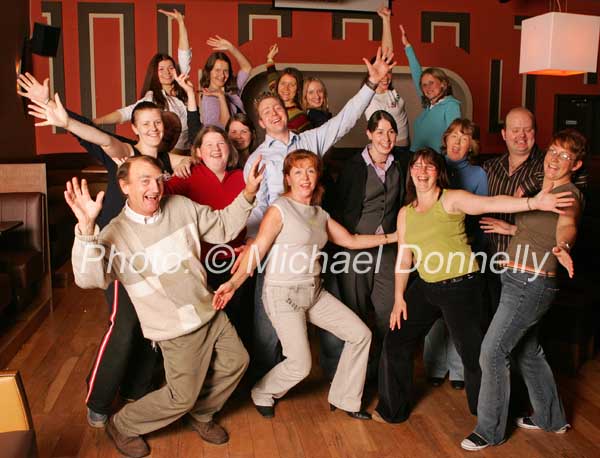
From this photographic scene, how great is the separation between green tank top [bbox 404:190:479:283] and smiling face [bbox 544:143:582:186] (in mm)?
401

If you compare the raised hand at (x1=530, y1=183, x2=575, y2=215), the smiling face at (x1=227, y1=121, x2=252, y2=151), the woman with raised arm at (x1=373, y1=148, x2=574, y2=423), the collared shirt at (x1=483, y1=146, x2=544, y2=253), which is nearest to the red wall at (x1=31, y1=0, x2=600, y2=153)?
the smiling face at (x1=227, y1=121, x2=252, y2=151)

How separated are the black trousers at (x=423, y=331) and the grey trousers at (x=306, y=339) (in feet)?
0.39

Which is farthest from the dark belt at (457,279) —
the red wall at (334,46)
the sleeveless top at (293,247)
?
the red wall at (334,46)

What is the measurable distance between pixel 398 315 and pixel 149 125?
4.64 ft

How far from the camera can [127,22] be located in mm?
7113

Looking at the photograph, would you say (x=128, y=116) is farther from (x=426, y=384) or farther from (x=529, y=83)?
(x=529, y=83)

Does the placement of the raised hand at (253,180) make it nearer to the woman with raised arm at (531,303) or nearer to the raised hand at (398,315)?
the raised hand at (398,315)

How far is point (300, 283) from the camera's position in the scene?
2.80 metres

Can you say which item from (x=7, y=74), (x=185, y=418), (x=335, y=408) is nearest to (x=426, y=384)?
(x=335, y=408)

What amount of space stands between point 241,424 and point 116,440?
0.55 meters

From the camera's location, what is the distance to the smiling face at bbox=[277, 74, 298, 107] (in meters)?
3.75

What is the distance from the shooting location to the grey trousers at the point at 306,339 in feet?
9.16

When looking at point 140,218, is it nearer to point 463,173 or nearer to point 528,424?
point 463,173

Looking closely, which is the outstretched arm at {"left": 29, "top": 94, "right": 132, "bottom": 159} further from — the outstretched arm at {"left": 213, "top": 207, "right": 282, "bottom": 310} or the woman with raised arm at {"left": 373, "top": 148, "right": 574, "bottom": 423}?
the woman with raised arm at {"left": 373, "top": 148, "right": 574, "bottom": 423}
